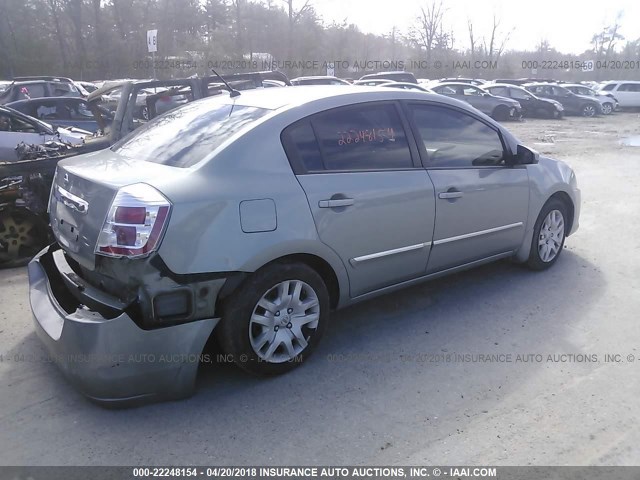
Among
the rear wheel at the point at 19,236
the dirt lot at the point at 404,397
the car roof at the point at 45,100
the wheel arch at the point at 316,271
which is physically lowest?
the dirt lot at the point at 404,397

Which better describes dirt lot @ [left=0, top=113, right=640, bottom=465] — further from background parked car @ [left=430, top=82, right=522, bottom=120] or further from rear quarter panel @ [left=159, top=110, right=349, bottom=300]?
background parked car @ [left=430, top=82, right=522, bottom=120]

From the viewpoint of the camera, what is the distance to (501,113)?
22969 millimetres

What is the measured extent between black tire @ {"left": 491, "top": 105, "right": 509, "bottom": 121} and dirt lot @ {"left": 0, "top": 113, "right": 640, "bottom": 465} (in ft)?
63.8

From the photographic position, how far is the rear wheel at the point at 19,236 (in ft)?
17.9

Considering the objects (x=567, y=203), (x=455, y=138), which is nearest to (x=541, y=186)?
(x=567, y=203)

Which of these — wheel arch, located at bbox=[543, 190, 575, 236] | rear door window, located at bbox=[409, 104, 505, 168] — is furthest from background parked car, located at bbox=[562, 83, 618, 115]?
rear door window, located at bbox=[409, 104, 505, 168]

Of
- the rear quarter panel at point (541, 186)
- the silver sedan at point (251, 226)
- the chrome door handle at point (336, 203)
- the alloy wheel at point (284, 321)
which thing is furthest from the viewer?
the rear quarter panel at point (541, 186)

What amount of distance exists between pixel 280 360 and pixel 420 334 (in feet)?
3.89

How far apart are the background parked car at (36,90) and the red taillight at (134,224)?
13465mm

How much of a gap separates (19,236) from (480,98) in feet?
67.4

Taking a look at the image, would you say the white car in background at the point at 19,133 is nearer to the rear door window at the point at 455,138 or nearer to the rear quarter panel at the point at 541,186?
the rear door window at the point at 455,138

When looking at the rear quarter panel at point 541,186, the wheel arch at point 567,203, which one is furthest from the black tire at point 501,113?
the rear quarter panel at point 541,186

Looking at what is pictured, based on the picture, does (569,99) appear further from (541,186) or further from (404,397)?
(404,397)

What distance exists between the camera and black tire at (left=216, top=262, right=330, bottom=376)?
124 inches
